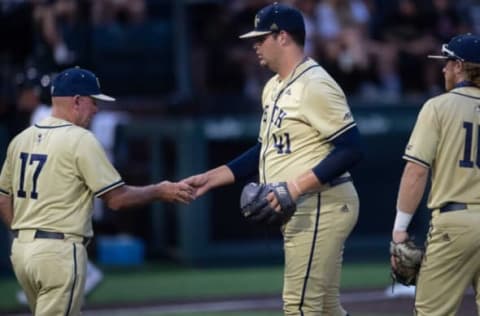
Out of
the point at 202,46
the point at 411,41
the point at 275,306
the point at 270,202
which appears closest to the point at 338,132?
the point at 270,202

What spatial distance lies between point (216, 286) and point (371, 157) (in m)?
2.94

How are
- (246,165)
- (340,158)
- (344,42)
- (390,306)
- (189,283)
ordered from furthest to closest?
(344,42) < (189,283) < (390,306) < (246,165) < (340,158)

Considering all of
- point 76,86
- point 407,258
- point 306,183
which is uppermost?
point 76,86

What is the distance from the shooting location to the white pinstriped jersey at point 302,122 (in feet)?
21.6

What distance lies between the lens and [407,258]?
6617 millimetres

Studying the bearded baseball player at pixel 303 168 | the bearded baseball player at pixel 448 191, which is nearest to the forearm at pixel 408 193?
the bearded baseball player at pixel 448 191

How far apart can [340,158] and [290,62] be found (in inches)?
27.4

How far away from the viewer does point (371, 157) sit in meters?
14.3

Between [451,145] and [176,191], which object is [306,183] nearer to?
[451,145]

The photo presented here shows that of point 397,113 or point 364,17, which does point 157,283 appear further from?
point 364,17

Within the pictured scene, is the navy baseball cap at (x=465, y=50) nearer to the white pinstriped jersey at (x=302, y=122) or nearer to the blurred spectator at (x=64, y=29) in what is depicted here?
the white pinstriped jersey at (x=302, y=122)

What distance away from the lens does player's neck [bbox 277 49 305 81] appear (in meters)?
6.86

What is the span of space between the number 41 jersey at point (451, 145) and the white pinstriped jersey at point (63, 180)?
173 centimetres

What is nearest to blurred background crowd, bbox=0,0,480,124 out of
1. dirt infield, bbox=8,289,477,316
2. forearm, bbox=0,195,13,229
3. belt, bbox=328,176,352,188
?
dirt infield, bbox=8,289,477,316
